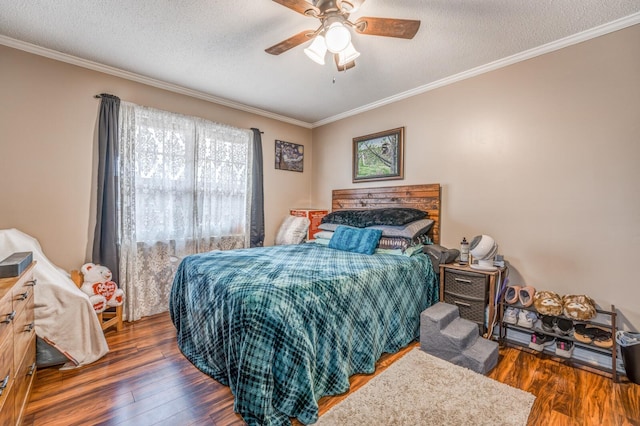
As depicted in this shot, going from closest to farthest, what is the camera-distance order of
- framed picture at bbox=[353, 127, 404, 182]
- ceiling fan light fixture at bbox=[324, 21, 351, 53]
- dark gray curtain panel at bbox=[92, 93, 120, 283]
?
1. ceiling fan light fixture at bbox=[324, 21, 351, 53]
2. dark gray curtain panel at bbox=[92, 93, 120, 283]
3. framed picture at bbox=[353, 127, 404, 182]

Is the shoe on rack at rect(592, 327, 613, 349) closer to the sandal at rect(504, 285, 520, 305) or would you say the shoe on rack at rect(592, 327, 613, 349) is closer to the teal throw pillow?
the sandal at rect(504, 285, 520, 305)

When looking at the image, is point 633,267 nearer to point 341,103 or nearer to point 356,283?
point 356,283

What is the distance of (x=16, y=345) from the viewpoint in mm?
1436

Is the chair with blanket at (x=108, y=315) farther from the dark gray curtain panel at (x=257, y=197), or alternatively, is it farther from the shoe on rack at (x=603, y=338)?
the shoe on rack at (x=603, y=338)

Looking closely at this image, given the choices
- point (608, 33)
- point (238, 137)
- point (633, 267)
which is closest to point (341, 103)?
point (238, 137)

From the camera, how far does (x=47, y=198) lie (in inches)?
102

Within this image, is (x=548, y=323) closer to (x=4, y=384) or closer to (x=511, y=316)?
(x=511, y=316)

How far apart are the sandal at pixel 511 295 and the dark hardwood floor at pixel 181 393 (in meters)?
0.43

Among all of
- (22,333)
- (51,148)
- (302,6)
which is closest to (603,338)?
(302,6)

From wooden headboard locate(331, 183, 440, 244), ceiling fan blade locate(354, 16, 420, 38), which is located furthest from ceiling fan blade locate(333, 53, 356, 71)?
wooden headboard locate(331, 183, 440, 244)

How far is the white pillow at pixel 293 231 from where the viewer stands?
391 centimetres

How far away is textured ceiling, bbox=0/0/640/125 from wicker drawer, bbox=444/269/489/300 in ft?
6.65

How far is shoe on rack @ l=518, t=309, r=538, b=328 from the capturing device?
7.68 feet

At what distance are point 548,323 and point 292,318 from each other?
A: 2.15 meters
